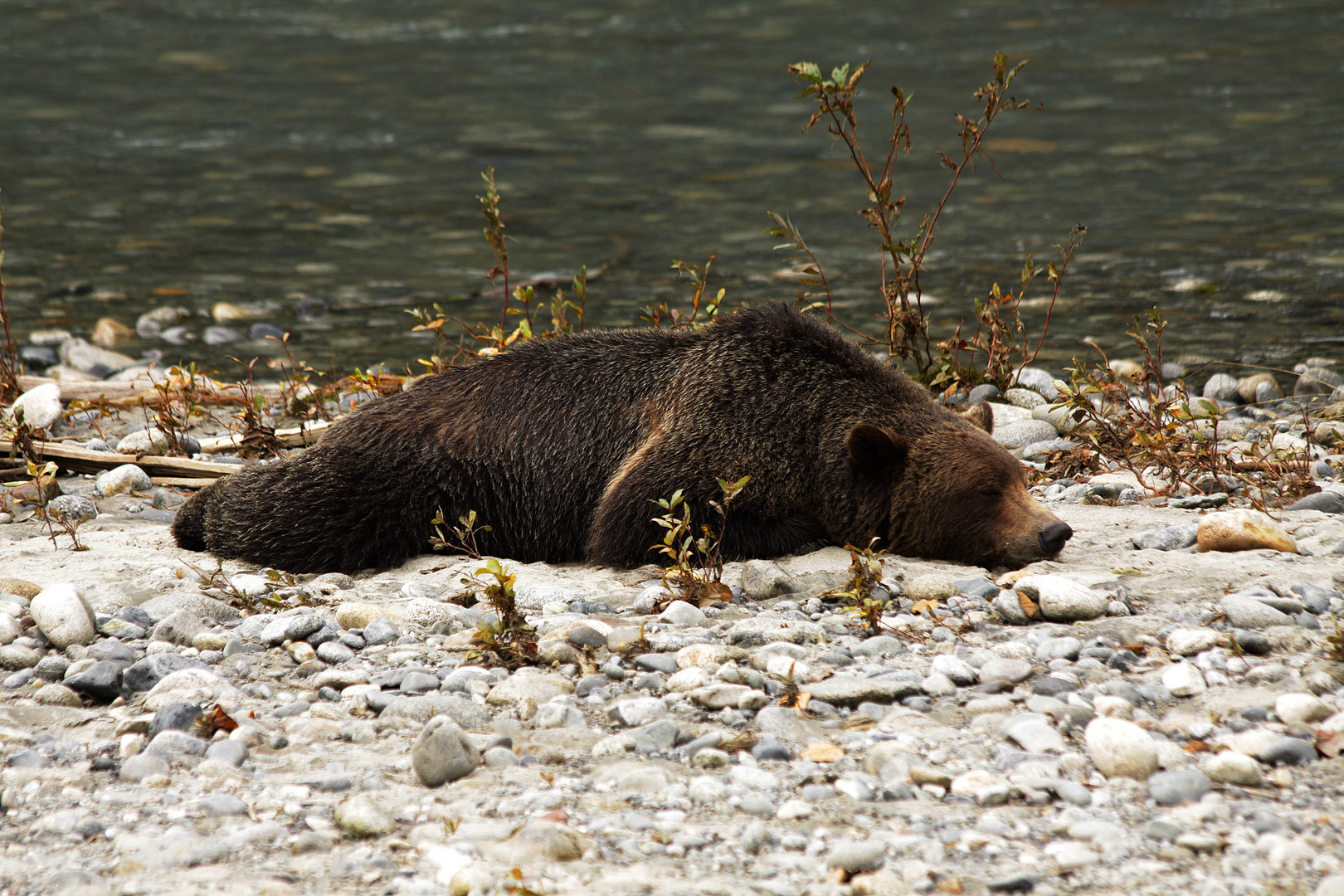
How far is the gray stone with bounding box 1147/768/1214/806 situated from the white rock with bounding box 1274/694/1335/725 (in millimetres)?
430

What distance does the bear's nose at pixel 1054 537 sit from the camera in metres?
4.92

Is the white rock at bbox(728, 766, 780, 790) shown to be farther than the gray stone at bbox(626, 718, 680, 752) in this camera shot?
No

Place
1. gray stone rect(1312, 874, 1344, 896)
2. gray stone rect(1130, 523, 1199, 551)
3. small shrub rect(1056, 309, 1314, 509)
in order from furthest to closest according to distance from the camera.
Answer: small shrub rect(1056, 309, 1314, 509)
gray stone rect(1130, 523, 1199, 551)
gray stone rect(1312, 874, 1344, 896)

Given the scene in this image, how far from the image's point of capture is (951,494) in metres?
5.30

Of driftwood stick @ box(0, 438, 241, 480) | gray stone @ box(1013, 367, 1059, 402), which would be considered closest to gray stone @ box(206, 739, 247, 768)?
driftwood stick @ box(0, 438, 241, 480)

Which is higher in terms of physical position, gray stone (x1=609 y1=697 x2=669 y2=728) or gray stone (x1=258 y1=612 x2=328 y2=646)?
gray stone (x1=609 y1=697 x2=669 y2=728)

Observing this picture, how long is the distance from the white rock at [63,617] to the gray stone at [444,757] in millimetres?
1662

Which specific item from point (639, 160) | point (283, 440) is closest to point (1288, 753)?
point (283, 440)

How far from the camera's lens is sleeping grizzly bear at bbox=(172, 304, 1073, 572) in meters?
5.39

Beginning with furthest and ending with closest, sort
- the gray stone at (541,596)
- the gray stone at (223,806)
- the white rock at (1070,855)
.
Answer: the gray stone at (541,596) < the gray stone at (223,806) < the white rock at (1070,855)

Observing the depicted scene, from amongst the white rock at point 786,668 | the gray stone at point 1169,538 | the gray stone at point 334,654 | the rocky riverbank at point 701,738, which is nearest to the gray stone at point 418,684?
the rocky riverbank at point 701,738

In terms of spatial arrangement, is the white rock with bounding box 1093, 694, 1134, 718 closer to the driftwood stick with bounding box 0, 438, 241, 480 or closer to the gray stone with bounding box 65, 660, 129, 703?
the gray stone with bounding box 65, 660, 129, 703

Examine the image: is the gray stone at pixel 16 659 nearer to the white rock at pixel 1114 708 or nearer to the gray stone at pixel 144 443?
the gray stone at pixel 144 443

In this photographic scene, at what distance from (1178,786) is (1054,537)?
191cm
